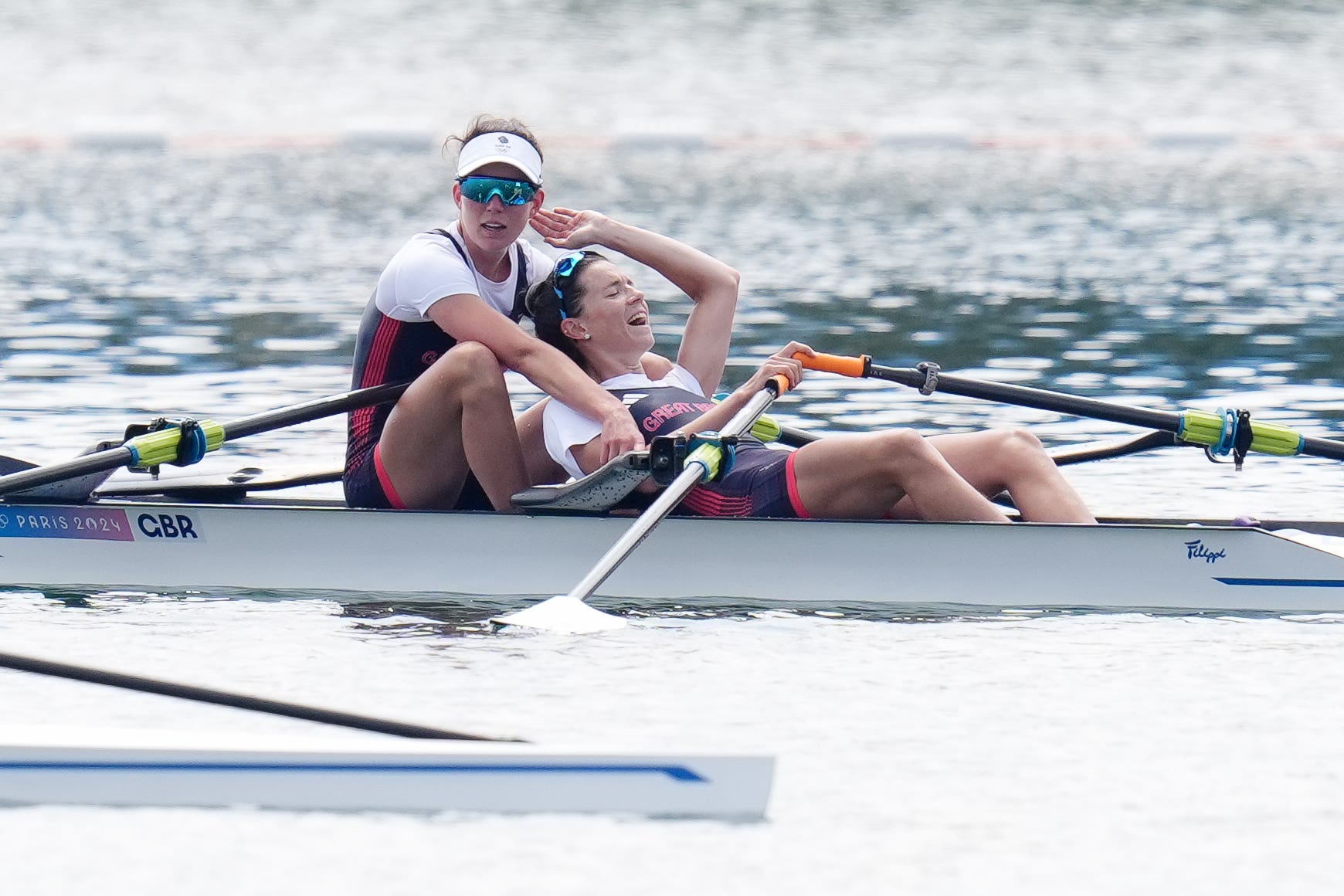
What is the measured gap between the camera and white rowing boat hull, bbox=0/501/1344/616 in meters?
7.00

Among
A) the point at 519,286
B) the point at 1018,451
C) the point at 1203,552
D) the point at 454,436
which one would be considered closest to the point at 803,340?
the point at 519,286

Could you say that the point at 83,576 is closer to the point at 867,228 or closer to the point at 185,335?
the point at 185,335

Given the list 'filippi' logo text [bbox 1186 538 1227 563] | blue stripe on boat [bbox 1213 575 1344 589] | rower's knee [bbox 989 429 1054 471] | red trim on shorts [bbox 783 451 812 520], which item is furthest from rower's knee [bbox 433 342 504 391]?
blue stripe on boat [bbox 1213 575 1344 589]

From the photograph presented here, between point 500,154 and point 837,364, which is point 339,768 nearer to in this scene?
point 500,154

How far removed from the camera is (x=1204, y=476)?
9.68 meters

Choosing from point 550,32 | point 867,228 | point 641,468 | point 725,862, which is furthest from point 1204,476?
point 550,32

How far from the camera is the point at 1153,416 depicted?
7348mm

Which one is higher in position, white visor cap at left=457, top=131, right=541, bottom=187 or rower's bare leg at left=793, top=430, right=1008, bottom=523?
white visor cap at left=457, top=131, right=541, bottom=187

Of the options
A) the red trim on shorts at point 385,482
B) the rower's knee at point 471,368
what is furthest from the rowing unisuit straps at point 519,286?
the red trim on shorts at point 385,482

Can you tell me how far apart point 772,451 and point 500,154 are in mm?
1350

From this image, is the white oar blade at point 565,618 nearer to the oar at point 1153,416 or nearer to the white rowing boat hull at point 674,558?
the white rowing boat hull at point 674,558

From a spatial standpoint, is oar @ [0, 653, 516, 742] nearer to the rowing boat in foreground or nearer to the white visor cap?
the rowing boat in foreground

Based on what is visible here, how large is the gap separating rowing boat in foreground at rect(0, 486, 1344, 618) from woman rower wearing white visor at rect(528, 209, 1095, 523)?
0.12 m

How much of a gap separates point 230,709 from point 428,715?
60 centimetres
